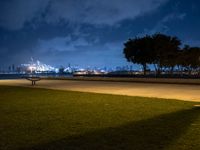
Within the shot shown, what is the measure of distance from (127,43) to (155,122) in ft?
158

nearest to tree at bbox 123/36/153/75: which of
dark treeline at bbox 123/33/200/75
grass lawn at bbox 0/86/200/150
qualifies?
dark treeline at bbox 123/33/200/75

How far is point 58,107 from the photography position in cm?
1262

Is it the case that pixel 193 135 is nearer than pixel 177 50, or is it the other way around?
pixel 193 135

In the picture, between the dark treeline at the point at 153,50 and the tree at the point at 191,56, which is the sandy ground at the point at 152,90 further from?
the tree at the point at 191,56

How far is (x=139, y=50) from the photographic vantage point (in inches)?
2147

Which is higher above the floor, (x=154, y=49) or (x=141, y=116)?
(x=154, y=49)

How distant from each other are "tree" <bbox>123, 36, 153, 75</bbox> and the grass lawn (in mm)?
41129

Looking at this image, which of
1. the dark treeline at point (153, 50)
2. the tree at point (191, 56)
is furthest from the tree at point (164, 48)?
the tree at point (191, 56)

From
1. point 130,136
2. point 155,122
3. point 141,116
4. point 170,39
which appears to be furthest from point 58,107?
point 170,39

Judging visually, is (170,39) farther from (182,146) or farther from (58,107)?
(182,146)

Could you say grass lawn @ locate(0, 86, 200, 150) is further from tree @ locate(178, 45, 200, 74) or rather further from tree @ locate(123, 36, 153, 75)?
tree @ locate(178, 45, 200, 74)

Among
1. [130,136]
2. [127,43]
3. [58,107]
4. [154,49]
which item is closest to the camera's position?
[130,136]

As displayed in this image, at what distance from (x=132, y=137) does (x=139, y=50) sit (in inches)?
1881

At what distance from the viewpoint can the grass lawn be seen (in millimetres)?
6809
